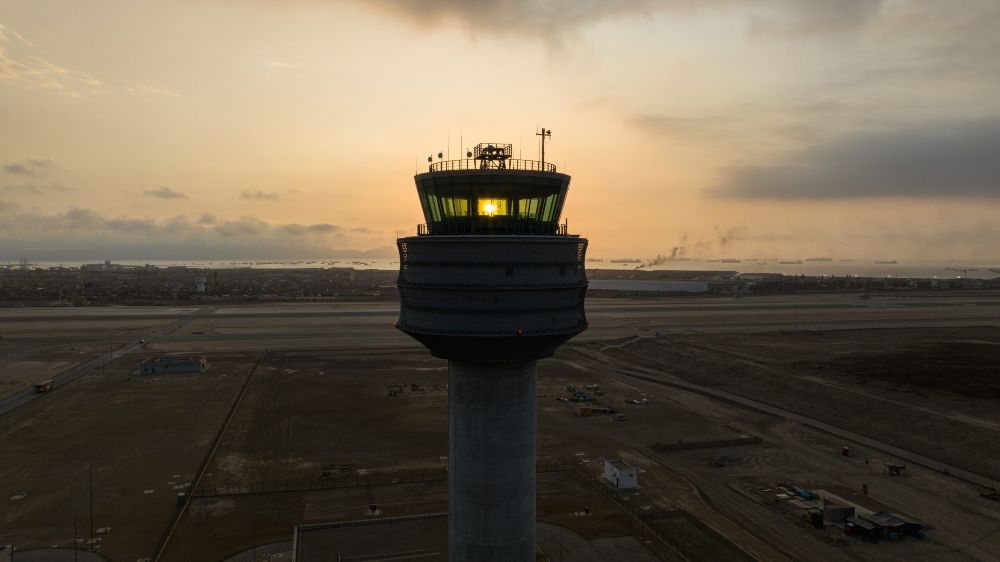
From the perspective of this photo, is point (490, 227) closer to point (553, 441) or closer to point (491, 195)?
point (491, 195)

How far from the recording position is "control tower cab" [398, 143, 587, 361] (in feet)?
58.9

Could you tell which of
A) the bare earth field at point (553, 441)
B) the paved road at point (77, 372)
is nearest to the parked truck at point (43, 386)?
the paved road at point (77, 372)

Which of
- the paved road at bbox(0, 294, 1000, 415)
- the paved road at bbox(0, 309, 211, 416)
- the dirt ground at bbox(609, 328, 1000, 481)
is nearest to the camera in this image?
the dirt ground at bbox(609, 328, 1000, 481)

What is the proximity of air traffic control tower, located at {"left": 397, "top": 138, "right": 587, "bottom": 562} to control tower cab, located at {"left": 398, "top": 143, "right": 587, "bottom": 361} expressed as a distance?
0.11 feet

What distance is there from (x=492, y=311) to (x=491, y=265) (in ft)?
4.32

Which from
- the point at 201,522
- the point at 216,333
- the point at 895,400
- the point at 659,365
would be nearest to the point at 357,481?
the point at 201,522

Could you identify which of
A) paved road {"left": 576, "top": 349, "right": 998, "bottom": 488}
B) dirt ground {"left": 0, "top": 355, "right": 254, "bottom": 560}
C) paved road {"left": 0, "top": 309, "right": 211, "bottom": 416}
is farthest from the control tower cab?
paved road {"left": 0, "top": 309, "right": 211, "bottom": 416}

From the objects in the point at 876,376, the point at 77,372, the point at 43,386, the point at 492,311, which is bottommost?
the point at 77,372

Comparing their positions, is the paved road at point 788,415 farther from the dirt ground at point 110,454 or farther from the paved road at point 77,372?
the paved road at point 77,372

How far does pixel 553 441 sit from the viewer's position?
179 ft

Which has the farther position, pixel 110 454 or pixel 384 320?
pixel 384 320

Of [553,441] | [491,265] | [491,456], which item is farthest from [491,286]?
[553,441]

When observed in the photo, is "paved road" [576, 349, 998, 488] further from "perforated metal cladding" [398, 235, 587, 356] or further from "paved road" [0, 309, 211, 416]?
"paved road" [0, 309, 211, 416]

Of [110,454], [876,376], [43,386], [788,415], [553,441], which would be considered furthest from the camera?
[876,376]
